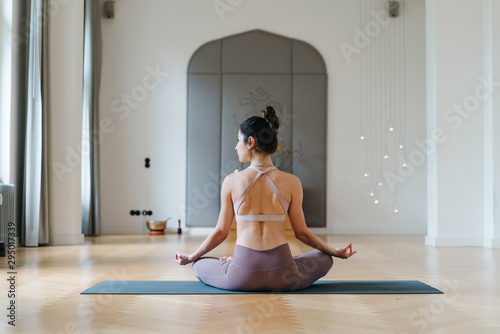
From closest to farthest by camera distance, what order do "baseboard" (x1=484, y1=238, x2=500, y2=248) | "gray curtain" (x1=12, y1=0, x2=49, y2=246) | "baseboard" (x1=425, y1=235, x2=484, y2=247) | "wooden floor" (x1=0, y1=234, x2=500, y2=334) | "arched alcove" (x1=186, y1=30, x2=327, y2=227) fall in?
"wooden floor" (x1=0, y1=234, x2=500, y2=334), "gray curtain" (x1=12, y1=0, x2=49, y2=246), "baseboard" (x1=484, y1=238, x2=500, y2=248), "baseboard" (x1=425, y1=235, x2=484, y2=247), "arched alcove" (x1=186, y1=30, x2=327, y2=227)

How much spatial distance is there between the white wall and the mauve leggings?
207 inches

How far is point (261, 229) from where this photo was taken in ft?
10.3

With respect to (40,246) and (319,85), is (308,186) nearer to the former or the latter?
(319,85)

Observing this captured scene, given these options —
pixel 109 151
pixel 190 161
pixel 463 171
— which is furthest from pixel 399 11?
pixel 109 151

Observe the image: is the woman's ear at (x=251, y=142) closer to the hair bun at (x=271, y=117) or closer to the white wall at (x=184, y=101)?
the hair bun at (x=271, y=117)

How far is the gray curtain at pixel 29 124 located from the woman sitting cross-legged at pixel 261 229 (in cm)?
345

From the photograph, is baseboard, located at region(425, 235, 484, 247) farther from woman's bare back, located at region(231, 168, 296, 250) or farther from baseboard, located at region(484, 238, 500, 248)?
woman's bare back, located at region(231, 168, 296, 250)

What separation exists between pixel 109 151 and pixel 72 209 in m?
2.12

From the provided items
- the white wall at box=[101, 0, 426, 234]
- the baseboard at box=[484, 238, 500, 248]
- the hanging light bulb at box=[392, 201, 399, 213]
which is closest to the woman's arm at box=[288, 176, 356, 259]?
the baseboard at box=[484, 238, 500, 248]

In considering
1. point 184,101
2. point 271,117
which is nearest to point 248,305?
point 271,117

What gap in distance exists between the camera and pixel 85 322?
240cm

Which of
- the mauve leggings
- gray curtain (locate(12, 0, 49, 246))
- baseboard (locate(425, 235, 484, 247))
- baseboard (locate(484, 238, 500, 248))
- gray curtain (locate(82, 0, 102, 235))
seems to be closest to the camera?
the mauve leggings

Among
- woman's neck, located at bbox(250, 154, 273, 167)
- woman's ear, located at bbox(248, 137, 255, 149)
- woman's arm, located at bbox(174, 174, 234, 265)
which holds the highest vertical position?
woman's ear, located at bbox(248, 137, 255, 149)

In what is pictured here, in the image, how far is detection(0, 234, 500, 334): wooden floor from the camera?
2.35 metres
